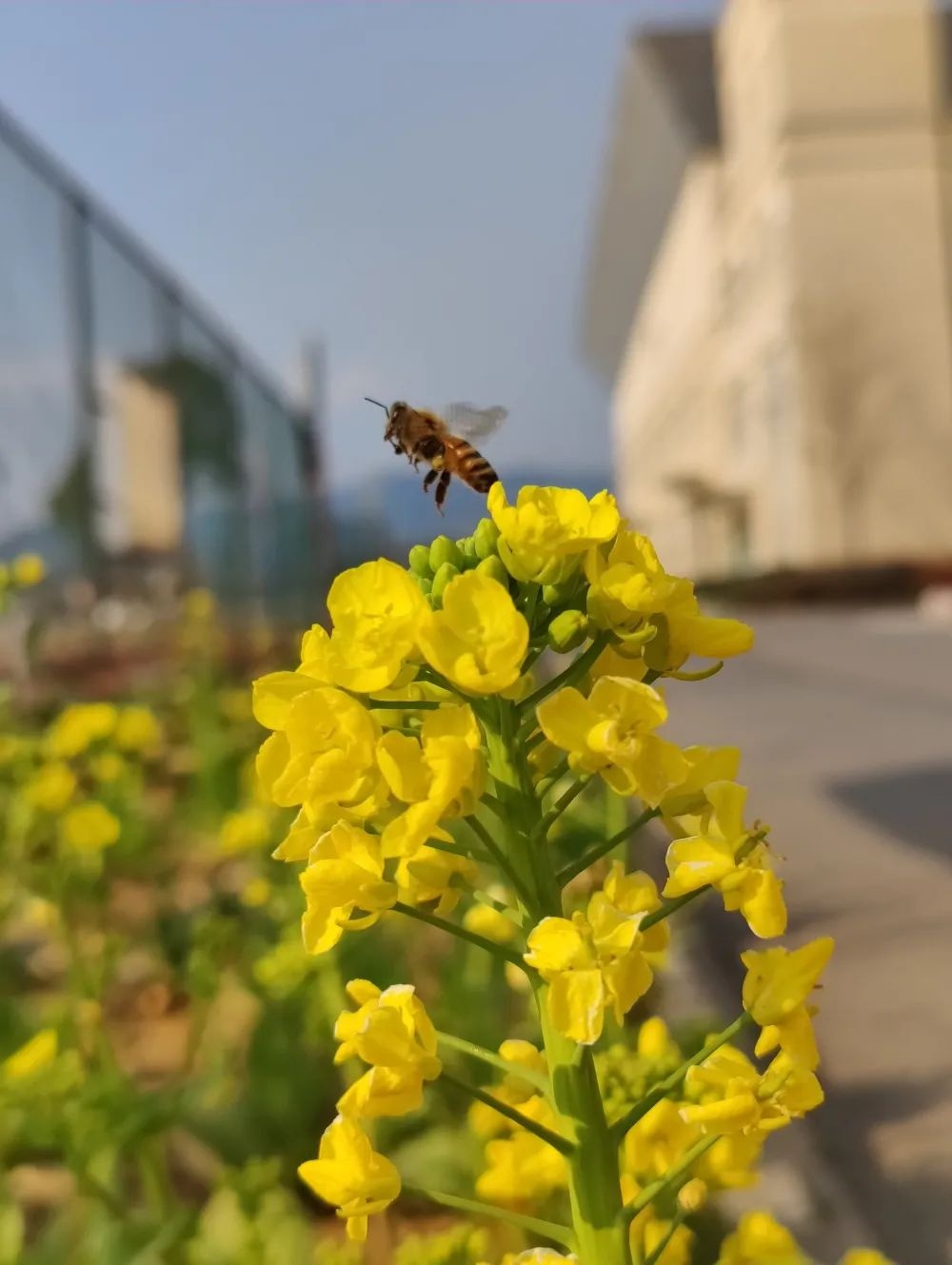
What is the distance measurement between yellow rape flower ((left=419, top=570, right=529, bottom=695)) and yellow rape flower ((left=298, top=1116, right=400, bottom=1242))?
0.22 metres

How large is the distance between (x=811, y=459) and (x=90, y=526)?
12.5 m

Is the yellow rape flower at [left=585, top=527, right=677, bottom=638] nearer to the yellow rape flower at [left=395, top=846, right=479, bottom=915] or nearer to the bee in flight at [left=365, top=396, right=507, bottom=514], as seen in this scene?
the yellow rape flower at [left=395, top=846, right=479, bottom=915]

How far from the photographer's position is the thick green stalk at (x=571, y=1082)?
50 cm

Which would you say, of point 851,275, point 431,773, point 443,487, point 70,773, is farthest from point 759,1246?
point 851,275

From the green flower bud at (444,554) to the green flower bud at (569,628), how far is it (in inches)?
2.2

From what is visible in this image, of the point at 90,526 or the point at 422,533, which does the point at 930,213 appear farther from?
the point at 422,533

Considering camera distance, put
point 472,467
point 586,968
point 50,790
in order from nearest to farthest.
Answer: point 586,968 < point 472,467 < point 50,790

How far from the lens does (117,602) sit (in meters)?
4.36

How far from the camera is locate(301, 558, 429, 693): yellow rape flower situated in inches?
18.5

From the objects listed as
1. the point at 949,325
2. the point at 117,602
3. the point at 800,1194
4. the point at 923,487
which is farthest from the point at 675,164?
the point at 800,1194

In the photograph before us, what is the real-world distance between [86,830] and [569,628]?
1067mm

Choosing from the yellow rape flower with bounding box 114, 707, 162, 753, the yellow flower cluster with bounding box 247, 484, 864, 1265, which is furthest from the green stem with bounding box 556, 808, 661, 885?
the yellow rape flower with bounding box 114, 707, 162, 753

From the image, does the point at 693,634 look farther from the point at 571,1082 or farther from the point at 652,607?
the point at 571,1082

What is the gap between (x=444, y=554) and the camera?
53 cm
